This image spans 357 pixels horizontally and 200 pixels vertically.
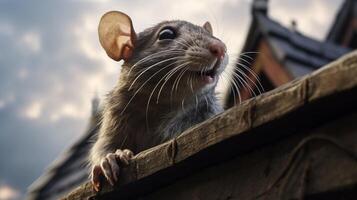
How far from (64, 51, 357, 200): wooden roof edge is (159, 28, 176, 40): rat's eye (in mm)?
1343

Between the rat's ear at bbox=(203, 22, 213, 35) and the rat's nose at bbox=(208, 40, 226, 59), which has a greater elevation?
the rat's ear at bbox=(203, 22, 213, 35)

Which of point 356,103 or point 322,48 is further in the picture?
point 322,48

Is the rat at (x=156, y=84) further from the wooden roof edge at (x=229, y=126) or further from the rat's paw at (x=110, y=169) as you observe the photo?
the wooden roof edge at (x=229, y=126)

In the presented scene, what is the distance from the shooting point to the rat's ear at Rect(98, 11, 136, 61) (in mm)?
3055

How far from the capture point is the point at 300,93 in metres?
1.40

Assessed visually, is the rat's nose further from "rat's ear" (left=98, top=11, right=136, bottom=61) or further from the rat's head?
"rat's ear" (left=98, top=11, right=136, bottom=61)

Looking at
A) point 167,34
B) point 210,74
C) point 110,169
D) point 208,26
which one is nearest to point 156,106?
point 210,74

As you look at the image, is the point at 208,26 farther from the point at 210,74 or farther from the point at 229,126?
the point at 229,126

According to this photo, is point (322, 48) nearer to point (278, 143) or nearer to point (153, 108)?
point (153, 108)

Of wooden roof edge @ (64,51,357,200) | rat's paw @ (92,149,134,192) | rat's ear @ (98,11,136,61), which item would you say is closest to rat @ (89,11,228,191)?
rat's ear @ (98,11,136,61)

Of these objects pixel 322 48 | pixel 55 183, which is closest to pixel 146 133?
pixel 322 48

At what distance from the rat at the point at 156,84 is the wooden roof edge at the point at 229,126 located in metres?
0.78

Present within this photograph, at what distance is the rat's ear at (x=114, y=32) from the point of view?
3.05 m

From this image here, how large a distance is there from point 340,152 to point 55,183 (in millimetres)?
6503
